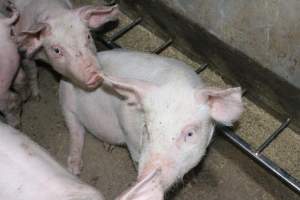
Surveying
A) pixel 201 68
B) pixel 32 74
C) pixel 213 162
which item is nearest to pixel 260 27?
pixel 201 68

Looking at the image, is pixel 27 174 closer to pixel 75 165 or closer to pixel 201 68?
pixel 75 165

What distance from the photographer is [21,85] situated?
340cm

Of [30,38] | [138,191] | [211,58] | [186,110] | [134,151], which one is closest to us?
[138,191]

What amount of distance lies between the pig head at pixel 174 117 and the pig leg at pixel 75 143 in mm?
819

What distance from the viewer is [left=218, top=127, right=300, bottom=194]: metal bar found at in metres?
2.81

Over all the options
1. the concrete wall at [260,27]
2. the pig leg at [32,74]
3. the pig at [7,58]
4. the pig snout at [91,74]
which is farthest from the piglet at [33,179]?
the concrete wall at [260,27]

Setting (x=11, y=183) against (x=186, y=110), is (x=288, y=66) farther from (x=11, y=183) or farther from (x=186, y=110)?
(x=11, y=183)

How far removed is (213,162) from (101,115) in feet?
2.35

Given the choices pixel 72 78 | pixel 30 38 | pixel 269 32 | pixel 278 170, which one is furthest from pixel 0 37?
pixel 278 170

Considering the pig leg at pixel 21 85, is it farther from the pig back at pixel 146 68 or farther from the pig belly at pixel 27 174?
the pig belly at pixel 27 174

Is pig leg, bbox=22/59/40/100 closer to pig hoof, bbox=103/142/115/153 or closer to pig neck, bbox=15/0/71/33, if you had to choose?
pig neck, bbox=15/0/71/33

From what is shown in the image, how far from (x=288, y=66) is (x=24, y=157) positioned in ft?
4.68

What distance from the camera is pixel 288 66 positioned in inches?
115

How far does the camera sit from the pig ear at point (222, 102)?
236 cm
